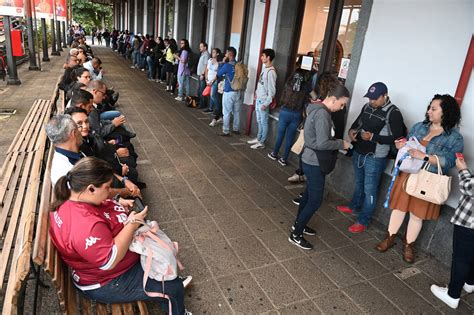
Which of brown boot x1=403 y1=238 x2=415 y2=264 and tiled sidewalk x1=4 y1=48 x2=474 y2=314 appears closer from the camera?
tiled sidewalk x1=4 y1=48 x2=474 y2=314

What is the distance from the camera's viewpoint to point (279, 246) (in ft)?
11.5

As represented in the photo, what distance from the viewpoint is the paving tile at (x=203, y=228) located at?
11.6 feet

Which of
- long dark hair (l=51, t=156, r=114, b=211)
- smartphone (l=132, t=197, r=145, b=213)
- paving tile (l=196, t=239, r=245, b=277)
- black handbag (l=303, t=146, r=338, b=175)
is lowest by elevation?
paving tile (l=196, t=239, r=245, b=277)

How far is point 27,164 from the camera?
10.9ft

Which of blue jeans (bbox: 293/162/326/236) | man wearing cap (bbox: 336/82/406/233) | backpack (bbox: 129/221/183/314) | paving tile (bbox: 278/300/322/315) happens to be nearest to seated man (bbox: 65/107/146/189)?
backpack (bbox: 129/221/183/314)

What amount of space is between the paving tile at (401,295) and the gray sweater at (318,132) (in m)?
1.25

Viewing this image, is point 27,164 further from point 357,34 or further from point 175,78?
point 175,78

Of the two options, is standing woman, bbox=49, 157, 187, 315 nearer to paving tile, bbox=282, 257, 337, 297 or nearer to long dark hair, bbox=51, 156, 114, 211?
long dark hair, bbox=51, 156, 114, 211

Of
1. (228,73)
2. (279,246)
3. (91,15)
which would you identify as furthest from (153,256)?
(91,15)

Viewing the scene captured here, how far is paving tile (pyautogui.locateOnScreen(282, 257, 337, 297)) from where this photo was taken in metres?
2.95

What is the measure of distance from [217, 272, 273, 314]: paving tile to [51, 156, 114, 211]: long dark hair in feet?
4.79

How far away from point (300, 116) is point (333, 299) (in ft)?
10.4

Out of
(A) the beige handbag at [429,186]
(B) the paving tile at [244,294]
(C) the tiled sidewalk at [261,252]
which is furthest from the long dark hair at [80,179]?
(A) the beige handbag at [429,186]

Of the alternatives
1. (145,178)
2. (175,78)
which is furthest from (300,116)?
(175,78)
